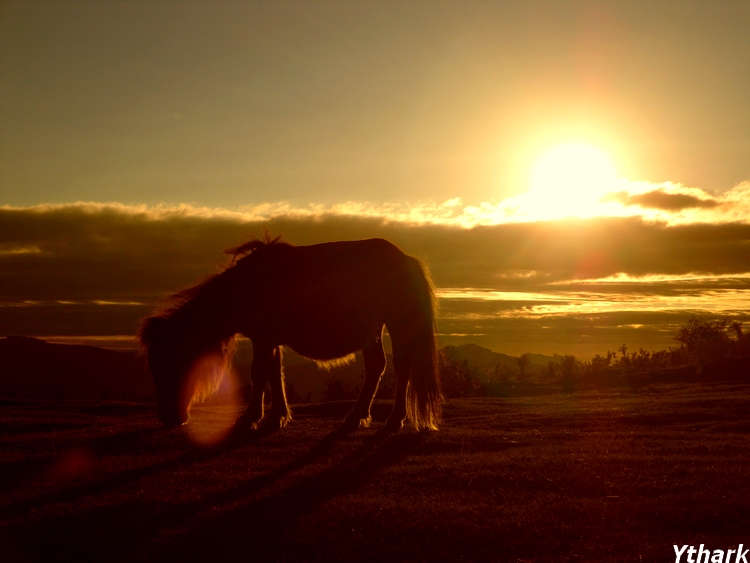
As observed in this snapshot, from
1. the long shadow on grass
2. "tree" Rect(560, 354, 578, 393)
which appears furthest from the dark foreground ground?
"tree" Rect(560, 354, 578, 393)

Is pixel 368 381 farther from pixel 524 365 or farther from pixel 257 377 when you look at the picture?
pixel 524 365

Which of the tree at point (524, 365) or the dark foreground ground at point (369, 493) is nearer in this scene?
the dark foreground ground at point (369, 493)

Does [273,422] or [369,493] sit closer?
[369,493]

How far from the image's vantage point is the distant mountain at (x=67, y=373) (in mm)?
18484

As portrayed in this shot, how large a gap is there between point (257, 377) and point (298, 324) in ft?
3.40

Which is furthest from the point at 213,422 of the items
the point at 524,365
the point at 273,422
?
the point at 524,365

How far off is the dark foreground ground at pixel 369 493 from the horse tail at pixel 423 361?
52 centimetres

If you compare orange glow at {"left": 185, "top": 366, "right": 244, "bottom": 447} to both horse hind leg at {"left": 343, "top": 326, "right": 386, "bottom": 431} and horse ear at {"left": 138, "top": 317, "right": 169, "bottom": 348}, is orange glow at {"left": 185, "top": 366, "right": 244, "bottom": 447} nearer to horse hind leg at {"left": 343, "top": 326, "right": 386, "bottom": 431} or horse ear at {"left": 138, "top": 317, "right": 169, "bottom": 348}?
horse ear at {"left": 138, "top": 317, "right": 169, "bottom": 348}

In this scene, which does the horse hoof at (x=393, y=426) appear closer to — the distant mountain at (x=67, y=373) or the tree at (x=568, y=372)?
the distant mountain at (x=67, y=373)

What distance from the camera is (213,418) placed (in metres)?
11.9

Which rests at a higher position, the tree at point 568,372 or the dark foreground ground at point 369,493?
the dark foreground ground at point 369,493

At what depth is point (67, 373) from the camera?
23.2 metres

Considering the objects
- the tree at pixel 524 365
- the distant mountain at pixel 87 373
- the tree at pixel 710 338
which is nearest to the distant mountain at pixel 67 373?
the distant mountain at pixel 87 373

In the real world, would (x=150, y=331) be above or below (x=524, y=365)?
above
